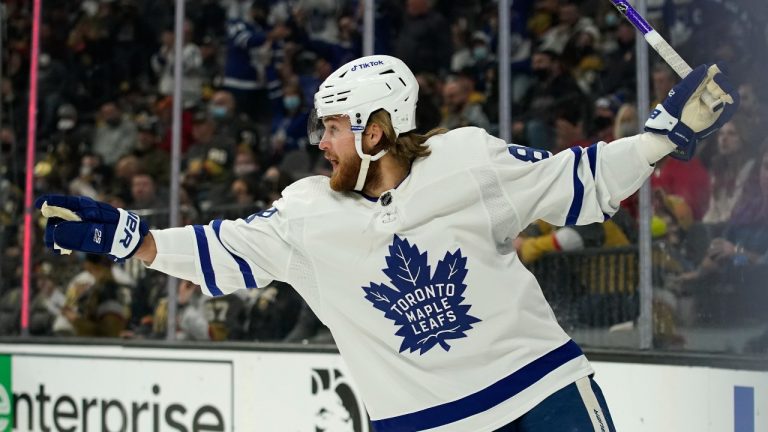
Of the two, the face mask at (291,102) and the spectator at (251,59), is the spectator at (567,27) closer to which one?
the face mask at (291,102)

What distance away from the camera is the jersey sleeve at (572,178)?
7.72ft

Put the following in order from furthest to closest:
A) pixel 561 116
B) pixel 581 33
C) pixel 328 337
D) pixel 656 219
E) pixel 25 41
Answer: pixel 25 41 → pixel 581 33 → pixel 328 337 → pixel 561 116 → pixel 656 219

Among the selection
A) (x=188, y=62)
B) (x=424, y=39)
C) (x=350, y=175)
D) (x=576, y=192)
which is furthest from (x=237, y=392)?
(x=576, y=192)

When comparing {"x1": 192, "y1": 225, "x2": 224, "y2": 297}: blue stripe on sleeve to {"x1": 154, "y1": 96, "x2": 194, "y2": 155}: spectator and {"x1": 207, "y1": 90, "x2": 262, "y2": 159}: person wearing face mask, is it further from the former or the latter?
{"x1": 207, "y1": 90, "x2": 262, "y2": 159}: person wearing face mask

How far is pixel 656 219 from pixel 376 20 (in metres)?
1.38

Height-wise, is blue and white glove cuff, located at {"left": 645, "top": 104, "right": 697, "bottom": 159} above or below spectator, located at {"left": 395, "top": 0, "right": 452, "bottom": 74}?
below

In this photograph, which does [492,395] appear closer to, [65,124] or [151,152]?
[151,152]

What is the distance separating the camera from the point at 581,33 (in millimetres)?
4516

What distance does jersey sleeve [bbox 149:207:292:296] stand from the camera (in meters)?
2.53

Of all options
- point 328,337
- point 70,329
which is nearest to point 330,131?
point 328,337

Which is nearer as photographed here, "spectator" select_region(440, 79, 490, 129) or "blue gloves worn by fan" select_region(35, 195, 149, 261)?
"blue gloves worn by fan" select_region(35, 195, 149, 261)

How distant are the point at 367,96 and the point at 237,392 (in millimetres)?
2155

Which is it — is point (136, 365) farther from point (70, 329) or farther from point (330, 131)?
point (330, 131)

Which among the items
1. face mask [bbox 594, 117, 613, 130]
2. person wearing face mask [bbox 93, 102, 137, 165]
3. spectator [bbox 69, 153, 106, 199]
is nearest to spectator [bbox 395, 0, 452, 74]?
face mask [bbox 594, 117, 613, 130]
